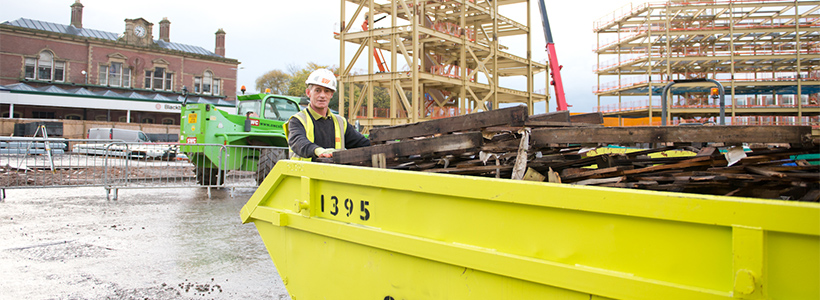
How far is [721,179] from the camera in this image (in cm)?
207

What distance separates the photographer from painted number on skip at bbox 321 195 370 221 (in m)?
2.30

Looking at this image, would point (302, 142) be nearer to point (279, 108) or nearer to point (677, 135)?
point (677, 135)

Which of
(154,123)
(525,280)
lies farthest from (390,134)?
(154,123)

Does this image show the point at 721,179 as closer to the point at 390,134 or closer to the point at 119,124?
the point at 390,134

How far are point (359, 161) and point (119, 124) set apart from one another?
39375 millimetres

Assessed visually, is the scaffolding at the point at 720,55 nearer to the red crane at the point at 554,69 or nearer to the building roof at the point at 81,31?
the red crane at the point at 554,69

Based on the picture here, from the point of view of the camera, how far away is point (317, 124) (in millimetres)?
3854

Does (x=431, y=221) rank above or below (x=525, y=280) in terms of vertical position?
above

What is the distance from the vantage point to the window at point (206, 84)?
1788 inches

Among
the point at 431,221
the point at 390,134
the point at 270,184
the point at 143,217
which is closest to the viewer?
the point at 431,221

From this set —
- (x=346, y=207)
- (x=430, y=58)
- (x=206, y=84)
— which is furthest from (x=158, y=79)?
(x=346, y=207)

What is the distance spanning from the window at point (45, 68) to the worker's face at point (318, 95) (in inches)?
1794

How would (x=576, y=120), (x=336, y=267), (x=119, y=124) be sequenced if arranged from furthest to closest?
(x=119, y=124) → (x=576, y=120) → (x=336, y=267)

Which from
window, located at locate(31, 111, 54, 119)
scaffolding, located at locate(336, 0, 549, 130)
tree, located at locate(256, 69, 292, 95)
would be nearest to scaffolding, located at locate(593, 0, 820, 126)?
scaffolding, located at locate(336, 0, 549, 130)
